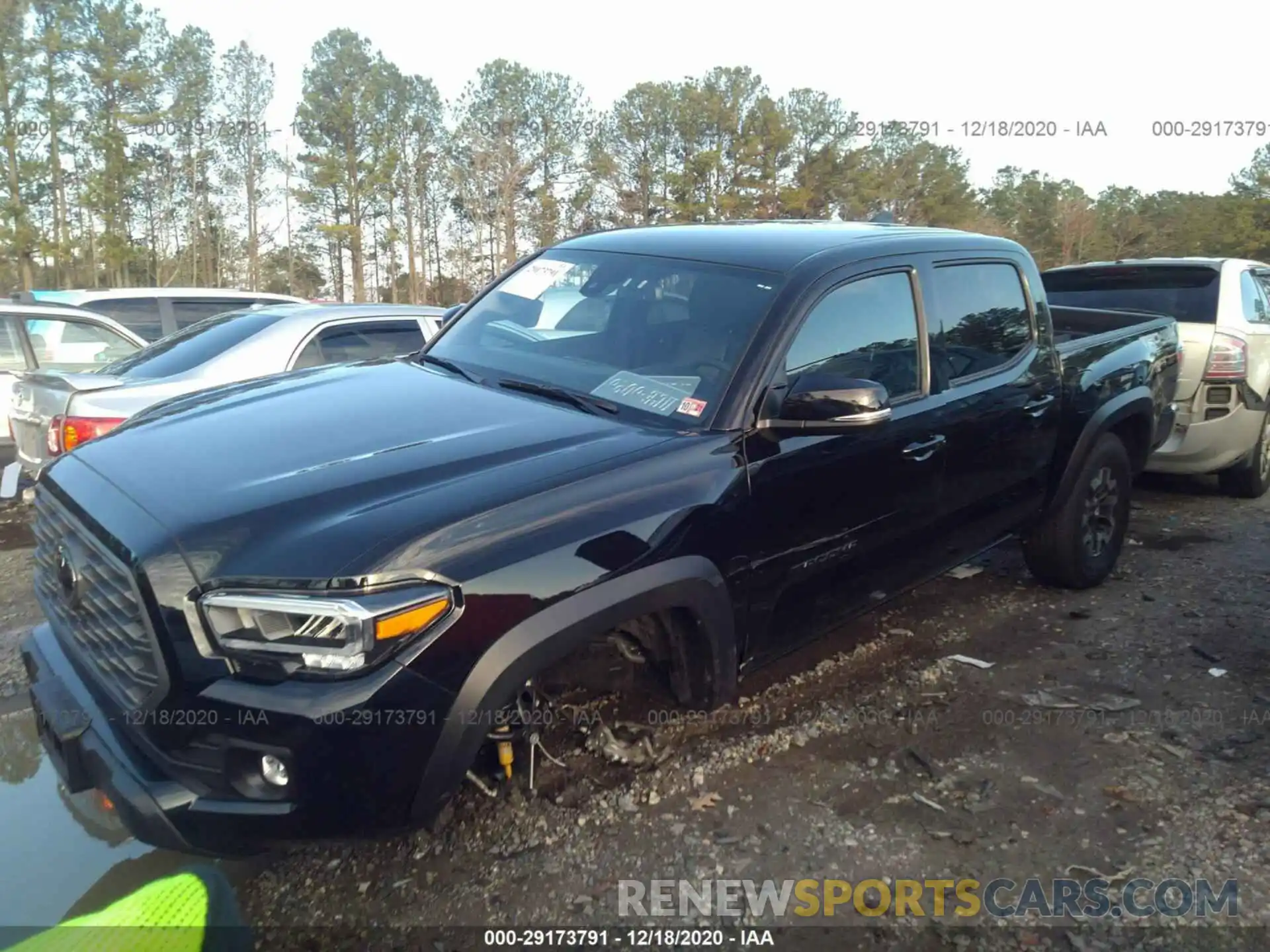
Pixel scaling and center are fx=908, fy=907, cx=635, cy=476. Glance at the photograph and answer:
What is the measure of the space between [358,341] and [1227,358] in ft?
19.8

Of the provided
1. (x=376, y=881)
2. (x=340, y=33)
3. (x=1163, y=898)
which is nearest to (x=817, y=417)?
(x=1163, y=898)

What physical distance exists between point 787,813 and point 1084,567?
2760mm

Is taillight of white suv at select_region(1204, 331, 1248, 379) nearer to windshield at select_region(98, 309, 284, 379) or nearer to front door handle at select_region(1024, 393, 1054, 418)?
front door handle at select_region(1024, 393, 1054, 418)

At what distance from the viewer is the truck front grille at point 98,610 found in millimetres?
2164

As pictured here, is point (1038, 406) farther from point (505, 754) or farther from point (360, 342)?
point (360, 342)

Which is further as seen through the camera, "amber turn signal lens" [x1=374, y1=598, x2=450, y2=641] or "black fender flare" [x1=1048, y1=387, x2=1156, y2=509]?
"black fender flare" [x1=1048, y1=387, x2=1156, y2=509]

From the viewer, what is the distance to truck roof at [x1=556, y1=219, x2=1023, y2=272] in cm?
338

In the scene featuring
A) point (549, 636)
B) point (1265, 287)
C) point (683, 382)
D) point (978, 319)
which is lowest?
point (549, 636)

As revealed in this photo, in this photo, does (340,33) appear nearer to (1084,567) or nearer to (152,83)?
(152,83)

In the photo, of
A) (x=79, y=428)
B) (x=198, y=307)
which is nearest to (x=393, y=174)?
(x=198, y=307)

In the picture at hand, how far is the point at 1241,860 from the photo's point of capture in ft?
9.02

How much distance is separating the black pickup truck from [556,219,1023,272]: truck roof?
2 cm

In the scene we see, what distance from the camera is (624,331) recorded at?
11.0 feet

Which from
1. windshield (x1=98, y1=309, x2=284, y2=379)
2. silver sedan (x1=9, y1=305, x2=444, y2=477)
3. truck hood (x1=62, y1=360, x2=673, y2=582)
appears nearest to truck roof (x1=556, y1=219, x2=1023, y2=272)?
truck hood (x1=62, y1=360, x2=673, y2=582)
